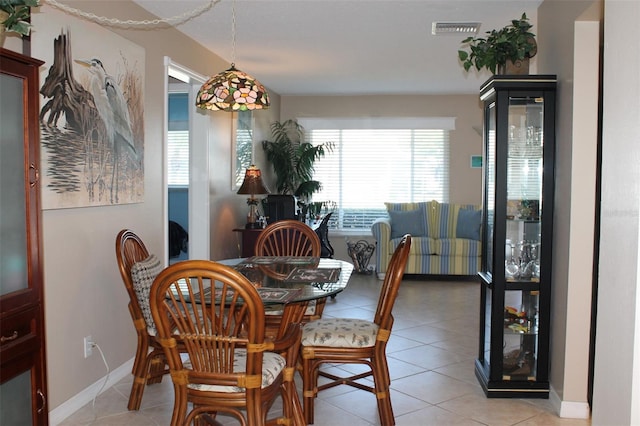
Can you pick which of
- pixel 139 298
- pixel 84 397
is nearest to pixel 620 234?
pixel 139 298

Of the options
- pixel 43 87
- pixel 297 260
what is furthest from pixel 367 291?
pixel 43 87

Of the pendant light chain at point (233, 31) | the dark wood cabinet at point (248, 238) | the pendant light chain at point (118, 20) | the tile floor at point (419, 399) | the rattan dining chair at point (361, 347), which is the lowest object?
the tile floor at point (419, 399)

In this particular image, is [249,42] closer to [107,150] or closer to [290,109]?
[107,150]

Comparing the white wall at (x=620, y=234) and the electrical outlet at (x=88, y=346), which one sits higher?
the white wall at (x=620, y=234)

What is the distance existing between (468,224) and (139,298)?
5400mm

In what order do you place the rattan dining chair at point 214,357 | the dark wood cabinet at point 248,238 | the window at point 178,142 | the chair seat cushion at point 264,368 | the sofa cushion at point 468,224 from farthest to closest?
1. the window at point 178,142
2. the sofa cushion at point 468,224
3. the dark wood cabinet at point 248,238
4. the chair seat cushion at point 264,368
5. the rattan dining chair at point 214,357

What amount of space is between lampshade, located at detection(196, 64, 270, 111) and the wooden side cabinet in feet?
3.35

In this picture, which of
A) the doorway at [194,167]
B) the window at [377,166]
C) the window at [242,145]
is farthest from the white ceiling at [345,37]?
the window at [377,166]

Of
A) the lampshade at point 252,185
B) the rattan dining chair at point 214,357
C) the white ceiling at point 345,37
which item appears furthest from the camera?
the lampshade at point 252,185

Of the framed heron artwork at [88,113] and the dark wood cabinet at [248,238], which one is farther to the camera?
the dark wood cabinet at [248,238]

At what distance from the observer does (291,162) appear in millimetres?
7809

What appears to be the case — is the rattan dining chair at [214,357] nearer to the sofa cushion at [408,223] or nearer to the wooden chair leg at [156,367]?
the wooden chair leg at [156,367]

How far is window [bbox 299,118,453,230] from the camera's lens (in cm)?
837

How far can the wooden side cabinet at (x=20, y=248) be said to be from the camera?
77.2 inches
